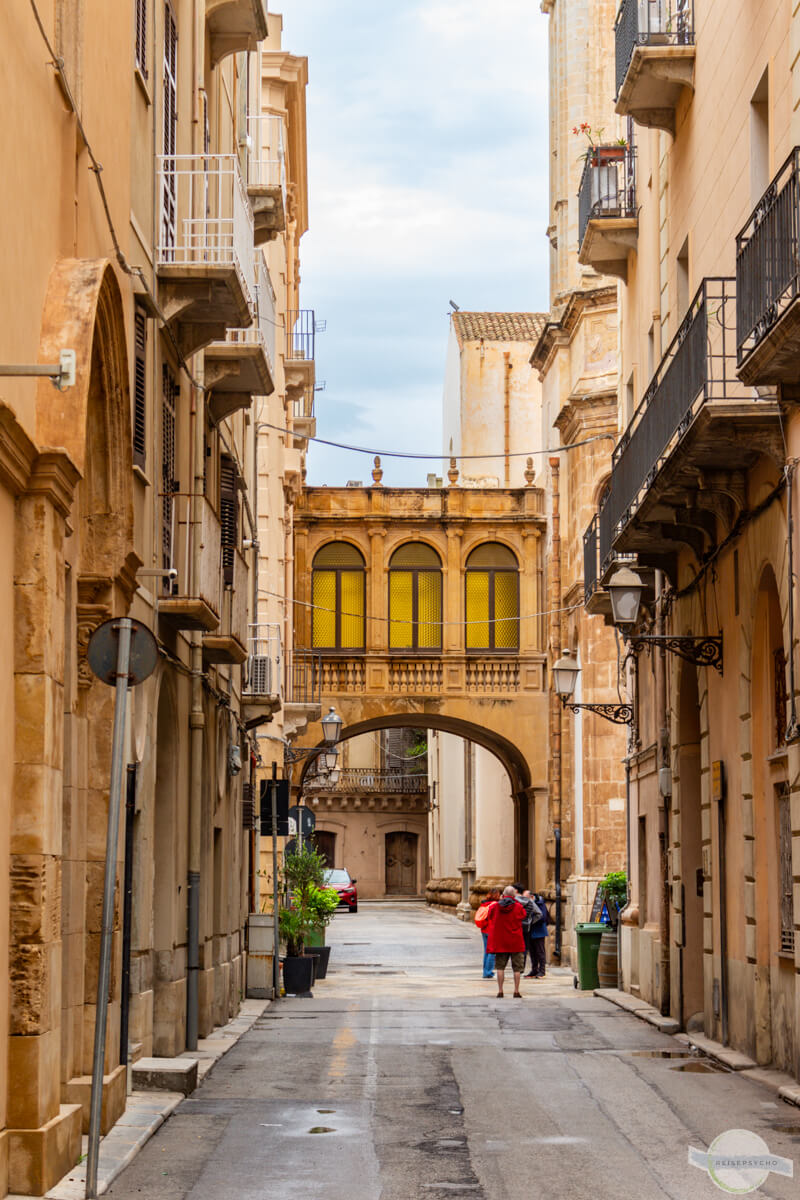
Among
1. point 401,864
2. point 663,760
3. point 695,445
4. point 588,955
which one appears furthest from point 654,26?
point 401,864

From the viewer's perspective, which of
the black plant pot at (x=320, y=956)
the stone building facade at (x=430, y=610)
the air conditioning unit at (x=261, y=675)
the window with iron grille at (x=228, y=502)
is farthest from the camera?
the stone building facade at (x=430, y=610)

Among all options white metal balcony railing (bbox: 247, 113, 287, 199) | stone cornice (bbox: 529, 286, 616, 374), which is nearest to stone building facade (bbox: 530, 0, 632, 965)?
stone cornice (bbox: 529, 286, 616, 374)

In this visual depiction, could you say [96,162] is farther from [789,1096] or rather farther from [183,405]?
[789,1096]

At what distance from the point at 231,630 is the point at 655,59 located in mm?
7731

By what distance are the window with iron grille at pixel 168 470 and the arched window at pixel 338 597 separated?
85.2ft

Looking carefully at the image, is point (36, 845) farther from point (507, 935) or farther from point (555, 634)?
point (555, 634)

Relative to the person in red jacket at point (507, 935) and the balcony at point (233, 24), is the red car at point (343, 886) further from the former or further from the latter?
the balcony at point (233, 24)

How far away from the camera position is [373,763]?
295ft

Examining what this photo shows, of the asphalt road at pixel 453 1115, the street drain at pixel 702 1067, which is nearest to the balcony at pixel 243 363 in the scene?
the asphalt road at pixel 453 1115

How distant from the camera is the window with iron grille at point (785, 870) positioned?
16156 millimetres

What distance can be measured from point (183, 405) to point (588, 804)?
1940 centimetres

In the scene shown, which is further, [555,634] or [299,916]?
[555,634]

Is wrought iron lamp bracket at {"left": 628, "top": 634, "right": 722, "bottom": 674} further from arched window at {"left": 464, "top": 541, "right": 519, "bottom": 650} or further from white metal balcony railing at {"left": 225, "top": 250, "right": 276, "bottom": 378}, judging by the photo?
arched window at {"left": 464, "top": 541, "right": 519, "bottom": 650}

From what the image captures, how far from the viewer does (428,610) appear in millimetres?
44688
